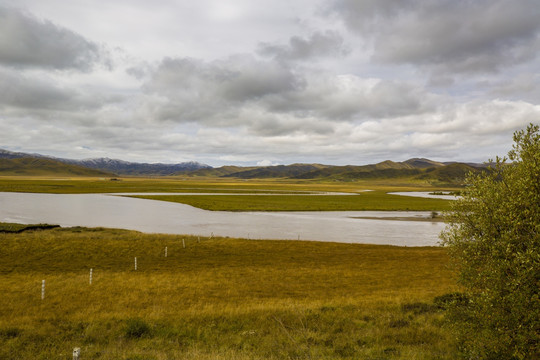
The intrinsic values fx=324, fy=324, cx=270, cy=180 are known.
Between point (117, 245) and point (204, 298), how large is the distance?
27389 millimetres

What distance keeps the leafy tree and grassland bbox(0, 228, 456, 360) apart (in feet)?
10.3

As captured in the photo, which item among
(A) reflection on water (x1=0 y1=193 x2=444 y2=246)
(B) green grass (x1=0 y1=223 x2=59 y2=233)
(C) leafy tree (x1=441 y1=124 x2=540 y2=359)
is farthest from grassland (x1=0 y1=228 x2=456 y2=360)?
(A) reflection on water (x1=0 y1=193 x2=444 y2=246)

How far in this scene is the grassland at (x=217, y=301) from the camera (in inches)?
602

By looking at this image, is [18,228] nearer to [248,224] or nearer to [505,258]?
[248,224]

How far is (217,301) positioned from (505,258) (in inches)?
740

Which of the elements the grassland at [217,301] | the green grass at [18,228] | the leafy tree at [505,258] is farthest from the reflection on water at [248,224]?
the leafy tree at [505,258]

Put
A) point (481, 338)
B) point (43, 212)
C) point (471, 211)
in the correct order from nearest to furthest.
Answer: point (481, 338), point (471, 211), point (43, 212)

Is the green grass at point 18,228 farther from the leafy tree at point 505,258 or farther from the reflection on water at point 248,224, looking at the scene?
the leafy tree at point 505,258

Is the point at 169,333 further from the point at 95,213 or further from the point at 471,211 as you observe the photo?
the point at 95,213

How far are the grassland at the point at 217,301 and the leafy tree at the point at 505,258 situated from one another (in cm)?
314

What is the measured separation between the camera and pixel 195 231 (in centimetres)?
6450

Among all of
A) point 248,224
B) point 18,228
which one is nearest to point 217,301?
point 18,228

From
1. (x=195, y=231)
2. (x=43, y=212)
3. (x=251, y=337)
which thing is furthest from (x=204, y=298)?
(x=43, y=212)

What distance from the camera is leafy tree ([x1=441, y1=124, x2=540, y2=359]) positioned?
411 inches
